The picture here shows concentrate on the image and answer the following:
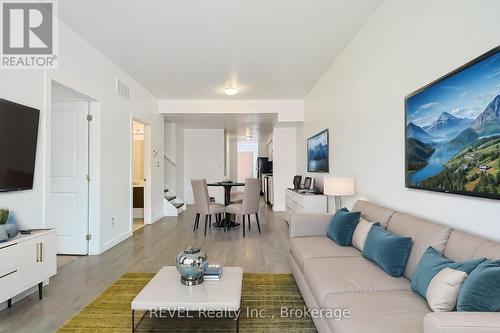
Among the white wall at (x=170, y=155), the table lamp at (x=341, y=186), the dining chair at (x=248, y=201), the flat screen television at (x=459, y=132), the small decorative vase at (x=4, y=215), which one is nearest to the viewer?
the flat screen television at (x=459, y=132)

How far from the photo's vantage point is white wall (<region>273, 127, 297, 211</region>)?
314 inches

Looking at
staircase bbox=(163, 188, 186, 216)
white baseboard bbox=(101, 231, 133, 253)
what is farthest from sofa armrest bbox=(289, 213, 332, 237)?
staircase bbox=(163, 188, 186, 216)

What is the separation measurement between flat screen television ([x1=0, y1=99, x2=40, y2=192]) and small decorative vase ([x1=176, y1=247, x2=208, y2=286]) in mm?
1693

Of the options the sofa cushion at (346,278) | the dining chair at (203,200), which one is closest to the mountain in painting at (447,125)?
the sofa cushion at (346,278)

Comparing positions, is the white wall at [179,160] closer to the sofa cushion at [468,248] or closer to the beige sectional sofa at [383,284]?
the beige sectional sofa at [383,284]

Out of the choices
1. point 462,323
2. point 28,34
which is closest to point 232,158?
point 28,34

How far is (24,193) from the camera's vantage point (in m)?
2.74

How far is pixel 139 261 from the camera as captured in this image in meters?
3.71

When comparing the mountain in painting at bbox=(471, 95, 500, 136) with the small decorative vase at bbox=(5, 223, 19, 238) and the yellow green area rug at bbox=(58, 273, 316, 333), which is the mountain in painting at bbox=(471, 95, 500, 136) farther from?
the small decorative vase at bbox=(5, 223, 19, 238)

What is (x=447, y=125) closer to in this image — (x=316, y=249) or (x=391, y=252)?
(x=391, y=252)

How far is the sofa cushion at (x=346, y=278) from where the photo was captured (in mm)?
1792

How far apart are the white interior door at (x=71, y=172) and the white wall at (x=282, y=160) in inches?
193

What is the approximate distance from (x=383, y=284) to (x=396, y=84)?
1763 millimetres

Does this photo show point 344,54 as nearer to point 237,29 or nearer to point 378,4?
point 378,4
